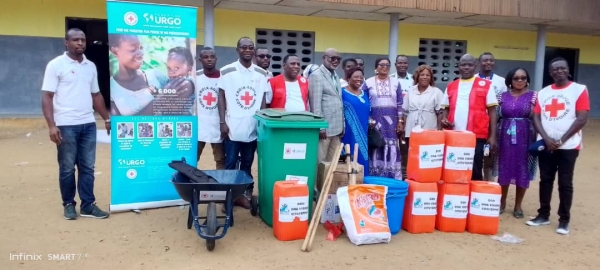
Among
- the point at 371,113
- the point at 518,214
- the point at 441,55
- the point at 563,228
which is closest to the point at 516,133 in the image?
the point at 518,214

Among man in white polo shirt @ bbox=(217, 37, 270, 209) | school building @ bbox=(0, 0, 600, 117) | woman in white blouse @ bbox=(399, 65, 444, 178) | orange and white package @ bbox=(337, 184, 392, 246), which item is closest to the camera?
orange and white package @ bbox=(337, 184, 392, 246)

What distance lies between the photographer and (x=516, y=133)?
176 inches

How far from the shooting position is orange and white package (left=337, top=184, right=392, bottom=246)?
369cm

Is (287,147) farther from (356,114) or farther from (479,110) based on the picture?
(479,110)

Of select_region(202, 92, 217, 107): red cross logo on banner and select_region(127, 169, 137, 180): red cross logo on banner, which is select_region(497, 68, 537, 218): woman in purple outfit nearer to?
select_region(202, 92, 217, 107): red cross logo on banner

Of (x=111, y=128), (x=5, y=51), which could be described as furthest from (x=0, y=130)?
(x=111, y=128)

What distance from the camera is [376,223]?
375cm

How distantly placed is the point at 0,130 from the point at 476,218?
8.88 meters

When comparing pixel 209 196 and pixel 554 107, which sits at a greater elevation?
pixel 554 107

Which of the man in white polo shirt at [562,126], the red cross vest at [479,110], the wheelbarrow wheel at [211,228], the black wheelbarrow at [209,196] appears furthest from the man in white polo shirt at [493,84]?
the wheelbarrow wheel at [211,228]

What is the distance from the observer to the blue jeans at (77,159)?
155 inches

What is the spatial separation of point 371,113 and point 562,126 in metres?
1.73

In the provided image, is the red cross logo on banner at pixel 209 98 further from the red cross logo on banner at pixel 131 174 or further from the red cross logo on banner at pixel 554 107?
the red cross logo on banner at pixel 554 107

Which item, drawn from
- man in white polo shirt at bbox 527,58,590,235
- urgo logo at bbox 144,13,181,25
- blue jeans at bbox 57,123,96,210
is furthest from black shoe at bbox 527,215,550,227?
blue jeans at bbox 57,123,96,210
